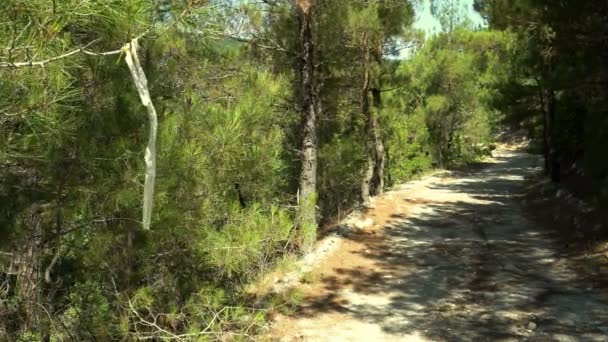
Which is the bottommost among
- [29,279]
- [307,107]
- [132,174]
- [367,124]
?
[29,279]

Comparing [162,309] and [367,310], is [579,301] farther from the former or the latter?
[162,309]

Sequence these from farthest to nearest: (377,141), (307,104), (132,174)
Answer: (377,141), (307,104), (132,174)

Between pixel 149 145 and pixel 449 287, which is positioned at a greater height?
pixel 149 145

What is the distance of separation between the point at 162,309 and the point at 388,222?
22.7 ft

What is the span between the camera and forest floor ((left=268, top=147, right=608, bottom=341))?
558 cm

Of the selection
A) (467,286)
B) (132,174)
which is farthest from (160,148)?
(467,286)

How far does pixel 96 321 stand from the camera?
459cm

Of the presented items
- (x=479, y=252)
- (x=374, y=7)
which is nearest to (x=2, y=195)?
(x=479, y=252)

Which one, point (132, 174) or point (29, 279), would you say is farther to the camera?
point (29, 279)

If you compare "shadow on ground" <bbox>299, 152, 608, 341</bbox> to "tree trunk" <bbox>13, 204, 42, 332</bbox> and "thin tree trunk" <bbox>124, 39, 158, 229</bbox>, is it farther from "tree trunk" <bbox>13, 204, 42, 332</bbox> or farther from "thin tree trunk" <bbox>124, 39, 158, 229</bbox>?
"thin tree trunk" <bbox>124, 39, 158, 229</bbox>

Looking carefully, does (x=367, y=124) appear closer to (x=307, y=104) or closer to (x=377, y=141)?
(x=377, y=141)

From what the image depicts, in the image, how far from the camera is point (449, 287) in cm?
701

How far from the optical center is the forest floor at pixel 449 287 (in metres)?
5.58

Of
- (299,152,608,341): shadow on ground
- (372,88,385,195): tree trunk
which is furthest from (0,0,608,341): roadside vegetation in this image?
(372,88,385,195): tree trunk
